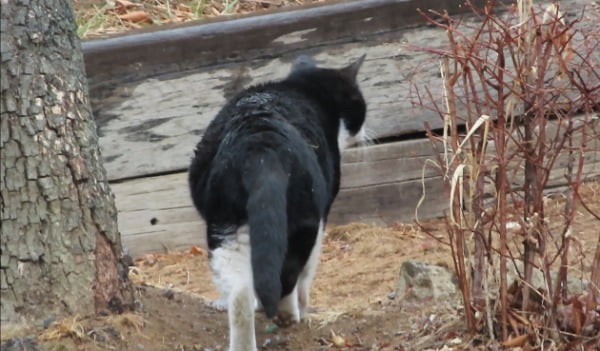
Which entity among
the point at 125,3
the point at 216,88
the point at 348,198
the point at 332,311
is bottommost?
the point at 348,198

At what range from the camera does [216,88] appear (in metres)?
6.31

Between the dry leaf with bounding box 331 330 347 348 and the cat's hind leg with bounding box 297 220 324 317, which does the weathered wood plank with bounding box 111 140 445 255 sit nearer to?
the cat's hind leg with bounding box 297 220 324 317

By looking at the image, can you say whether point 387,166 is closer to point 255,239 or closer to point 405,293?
point 405,293

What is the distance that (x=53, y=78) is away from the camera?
3.67 meters

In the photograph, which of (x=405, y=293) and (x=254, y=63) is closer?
(x=405, y=293)

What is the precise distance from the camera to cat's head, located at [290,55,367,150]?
5363 millimetres

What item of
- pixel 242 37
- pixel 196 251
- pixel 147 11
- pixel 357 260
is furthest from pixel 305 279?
pixel 147 11

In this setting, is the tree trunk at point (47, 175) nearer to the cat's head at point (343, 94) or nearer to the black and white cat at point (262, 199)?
the black and white cat at point (262, 199)

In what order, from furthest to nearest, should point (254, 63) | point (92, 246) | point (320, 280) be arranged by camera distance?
point (254, 63) → point (320, 280) → point (92, 246)

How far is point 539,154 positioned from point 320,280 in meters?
2.46

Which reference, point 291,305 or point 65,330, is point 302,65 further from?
point 65,330

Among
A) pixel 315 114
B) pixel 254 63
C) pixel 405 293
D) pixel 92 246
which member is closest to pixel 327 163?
pixel 315 114

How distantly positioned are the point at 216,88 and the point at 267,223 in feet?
8.51

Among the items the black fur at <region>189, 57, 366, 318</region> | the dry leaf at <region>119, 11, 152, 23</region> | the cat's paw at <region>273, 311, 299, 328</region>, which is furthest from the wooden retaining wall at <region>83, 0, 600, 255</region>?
the cat's paw at <region>273, 311, 299, 328</region>
